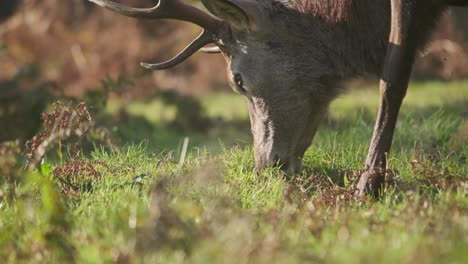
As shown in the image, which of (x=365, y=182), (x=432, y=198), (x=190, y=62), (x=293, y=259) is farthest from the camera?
(x=190, y=62)

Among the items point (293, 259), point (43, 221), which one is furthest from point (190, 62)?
point (293, 259)

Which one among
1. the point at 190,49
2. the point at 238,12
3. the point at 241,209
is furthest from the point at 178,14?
the point at 241,209

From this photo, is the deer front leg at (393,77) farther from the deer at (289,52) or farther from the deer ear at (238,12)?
the deer ear at (238,12)

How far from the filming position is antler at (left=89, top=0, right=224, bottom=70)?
22.2 feet

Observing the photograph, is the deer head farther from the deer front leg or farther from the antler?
the deer front leg

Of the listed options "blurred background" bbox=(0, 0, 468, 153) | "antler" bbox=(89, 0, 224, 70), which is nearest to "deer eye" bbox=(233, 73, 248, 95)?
"antler" bbox=(89, 0, 224, 70)

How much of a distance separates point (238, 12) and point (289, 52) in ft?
1.56

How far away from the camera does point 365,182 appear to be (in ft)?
20.0

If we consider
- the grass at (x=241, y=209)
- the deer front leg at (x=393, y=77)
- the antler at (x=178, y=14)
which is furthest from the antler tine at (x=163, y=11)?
the deer front leg at (x=393, y=77)

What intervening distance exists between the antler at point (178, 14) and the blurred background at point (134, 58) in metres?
4.87

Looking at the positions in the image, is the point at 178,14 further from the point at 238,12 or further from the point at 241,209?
the point at 241,209

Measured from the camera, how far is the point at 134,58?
47.4 feet

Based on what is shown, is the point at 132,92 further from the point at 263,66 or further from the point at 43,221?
the point at 43,221

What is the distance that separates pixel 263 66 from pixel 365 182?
1327mm
